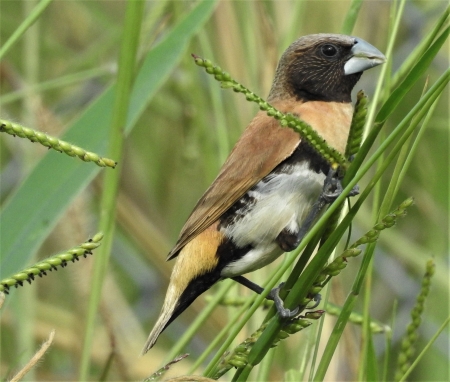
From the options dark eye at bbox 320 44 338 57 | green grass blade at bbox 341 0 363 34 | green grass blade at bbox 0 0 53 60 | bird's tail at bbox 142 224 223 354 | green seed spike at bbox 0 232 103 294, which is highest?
green grass blade at bbox 0 0 53 60

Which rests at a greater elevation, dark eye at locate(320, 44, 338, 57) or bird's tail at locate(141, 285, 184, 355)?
dark eye at locate(320, 44, 338, 57)

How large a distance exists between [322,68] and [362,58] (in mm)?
143

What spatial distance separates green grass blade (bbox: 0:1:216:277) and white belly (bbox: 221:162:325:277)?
0.37m

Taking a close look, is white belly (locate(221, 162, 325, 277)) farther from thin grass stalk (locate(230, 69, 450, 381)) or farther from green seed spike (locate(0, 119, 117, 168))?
green seed spike (locate(0, 119, 117, 168))

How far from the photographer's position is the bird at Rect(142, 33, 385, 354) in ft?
5.81

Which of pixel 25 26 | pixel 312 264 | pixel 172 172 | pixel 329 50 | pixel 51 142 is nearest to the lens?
pixel 51 142

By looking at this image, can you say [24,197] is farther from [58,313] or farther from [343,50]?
[58,313]

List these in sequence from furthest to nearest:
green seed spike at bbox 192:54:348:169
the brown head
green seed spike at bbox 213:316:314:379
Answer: the brown head → green seed spike at bbox 213:316:314:379 → green seed spike at bbox 192:54:348:169

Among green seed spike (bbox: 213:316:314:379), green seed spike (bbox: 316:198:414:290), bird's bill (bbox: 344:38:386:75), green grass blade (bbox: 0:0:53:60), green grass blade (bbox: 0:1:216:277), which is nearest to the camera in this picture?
green seed spike (bbox: 316:198:414:290)

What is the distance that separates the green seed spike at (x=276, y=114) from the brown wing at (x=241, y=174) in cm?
76

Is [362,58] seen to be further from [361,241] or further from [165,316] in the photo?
[361,241]

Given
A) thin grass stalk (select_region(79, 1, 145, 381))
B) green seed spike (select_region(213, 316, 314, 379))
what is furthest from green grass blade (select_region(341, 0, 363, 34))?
green seed spike (select_region(213, 316, 314, 379))

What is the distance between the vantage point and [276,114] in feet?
2.86

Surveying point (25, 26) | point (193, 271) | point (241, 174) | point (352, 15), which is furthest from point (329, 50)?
point (25, 26)
